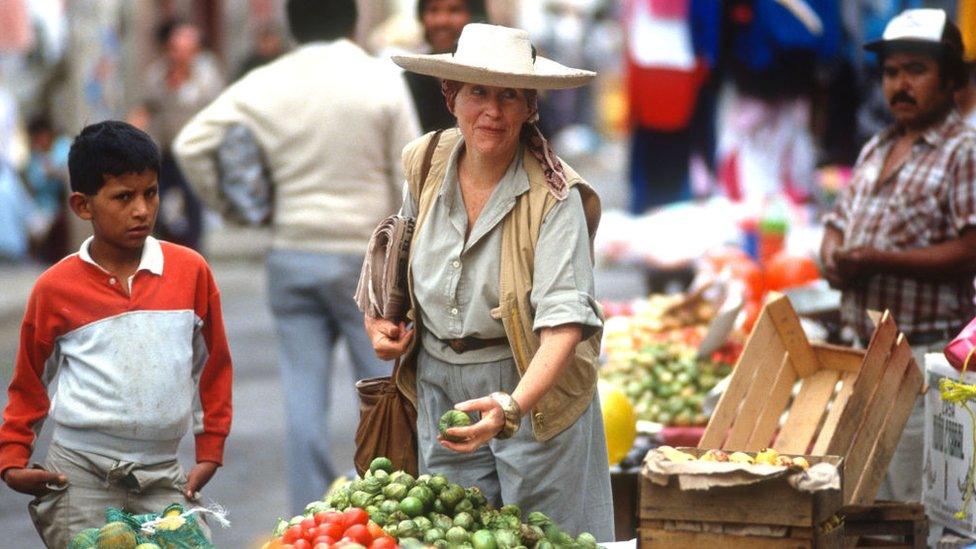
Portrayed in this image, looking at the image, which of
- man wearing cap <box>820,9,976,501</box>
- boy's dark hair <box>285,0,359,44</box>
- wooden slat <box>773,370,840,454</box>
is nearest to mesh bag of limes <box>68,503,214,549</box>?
wooden slat <box>773,370,840,454</box>

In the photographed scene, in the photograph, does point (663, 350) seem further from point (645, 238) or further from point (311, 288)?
point (645, 238)

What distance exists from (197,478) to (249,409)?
6.30 m

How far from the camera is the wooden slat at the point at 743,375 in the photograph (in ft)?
18.1

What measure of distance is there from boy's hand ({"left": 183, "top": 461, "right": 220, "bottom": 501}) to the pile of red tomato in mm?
454

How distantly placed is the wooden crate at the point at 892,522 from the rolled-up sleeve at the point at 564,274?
3.99ft

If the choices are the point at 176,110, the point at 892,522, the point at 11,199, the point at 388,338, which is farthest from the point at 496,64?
the point at 176,110

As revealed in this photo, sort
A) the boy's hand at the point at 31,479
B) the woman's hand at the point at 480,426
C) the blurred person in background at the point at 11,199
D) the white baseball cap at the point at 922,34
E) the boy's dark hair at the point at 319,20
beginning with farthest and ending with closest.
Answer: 1. the blurred person in background at the point at 11,199
2. the boy's dark hair at the point at 319,20
3. the white baseball cap at the point at 922,34
4. the boy's hand at the point at 31,479
5. the woman's hand at the point at 480,426

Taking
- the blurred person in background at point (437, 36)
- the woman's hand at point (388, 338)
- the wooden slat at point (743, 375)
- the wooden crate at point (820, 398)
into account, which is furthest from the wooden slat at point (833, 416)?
the blurred person in background at point (437, 36)

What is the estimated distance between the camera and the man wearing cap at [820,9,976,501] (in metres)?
5.95

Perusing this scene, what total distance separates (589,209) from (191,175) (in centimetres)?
316

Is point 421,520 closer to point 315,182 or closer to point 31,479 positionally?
point 31,479

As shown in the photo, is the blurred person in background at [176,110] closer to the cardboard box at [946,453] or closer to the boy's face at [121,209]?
the cardboard box at [946,453]

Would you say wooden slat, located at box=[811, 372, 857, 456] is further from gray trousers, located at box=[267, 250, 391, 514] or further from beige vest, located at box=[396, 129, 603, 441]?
gray trousers, located at box=[267, 250, 391, 514]

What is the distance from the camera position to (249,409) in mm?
10891
